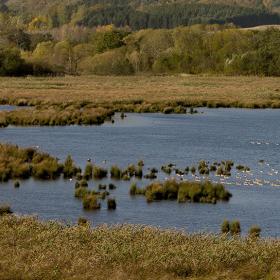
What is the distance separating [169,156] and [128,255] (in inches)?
1118

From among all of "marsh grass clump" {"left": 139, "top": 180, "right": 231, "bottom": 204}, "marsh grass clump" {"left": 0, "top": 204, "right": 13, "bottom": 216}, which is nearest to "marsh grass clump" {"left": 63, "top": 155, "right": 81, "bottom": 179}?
"marsh grass clump" {"left": 139, "top": 180, "right": 231, "bottom": 204}

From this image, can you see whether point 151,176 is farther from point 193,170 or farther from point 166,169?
point 193,170

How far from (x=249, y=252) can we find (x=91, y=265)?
389cm

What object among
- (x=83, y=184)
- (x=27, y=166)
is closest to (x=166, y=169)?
(x=83, y=184)

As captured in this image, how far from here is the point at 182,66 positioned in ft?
617

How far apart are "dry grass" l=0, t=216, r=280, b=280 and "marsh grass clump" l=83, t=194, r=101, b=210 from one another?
966cm

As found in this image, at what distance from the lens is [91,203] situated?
105ft

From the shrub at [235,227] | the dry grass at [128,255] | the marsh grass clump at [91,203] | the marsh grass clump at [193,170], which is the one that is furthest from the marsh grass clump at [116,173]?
the dry grass at [128,255]

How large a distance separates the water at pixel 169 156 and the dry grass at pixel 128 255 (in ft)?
24.2

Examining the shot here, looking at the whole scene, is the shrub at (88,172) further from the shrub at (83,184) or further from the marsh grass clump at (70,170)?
the shrub at (83,184)

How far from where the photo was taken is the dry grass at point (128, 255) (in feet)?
59.7

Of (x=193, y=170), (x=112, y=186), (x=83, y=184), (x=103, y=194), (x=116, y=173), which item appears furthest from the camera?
(x=193, y=170)

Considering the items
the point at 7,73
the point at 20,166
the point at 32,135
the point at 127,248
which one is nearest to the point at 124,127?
the point at 32,135

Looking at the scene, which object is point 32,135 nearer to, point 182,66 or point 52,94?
point 52,94
